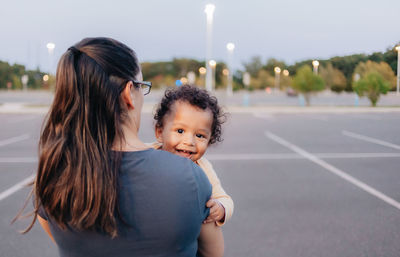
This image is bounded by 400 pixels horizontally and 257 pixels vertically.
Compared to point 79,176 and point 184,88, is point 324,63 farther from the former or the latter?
point 79,176

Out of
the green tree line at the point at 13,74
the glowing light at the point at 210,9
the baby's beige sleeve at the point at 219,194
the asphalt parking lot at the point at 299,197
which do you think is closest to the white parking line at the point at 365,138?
the asphalt parking lot at the point at 299,197

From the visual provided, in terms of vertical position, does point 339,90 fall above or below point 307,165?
above

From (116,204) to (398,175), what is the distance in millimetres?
5541

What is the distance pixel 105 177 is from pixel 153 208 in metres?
0.17

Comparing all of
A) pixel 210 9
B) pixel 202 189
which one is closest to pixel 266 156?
pixel 202 189

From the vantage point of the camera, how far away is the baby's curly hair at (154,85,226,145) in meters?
2.23

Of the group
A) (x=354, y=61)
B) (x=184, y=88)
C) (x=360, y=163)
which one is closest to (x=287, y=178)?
(x=360, y=163)

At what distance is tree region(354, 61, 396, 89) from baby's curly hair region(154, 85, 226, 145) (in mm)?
1185

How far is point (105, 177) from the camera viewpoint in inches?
47.1

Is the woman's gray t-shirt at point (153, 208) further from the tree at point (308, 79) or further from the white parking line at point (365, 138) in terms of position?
the white parking line at point (365, 138)

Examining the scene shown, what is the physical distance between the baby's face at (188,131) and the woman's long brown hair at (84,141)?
897 mm

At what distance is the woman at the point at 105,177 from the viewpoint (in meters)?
1.21

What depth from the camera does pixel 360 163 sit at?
7.12 m

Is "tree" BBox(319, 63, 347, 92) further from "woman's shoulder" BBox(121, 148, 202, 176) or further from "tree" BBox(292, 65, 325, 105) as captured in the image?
"woman's shoulder" BBox(121, 148, 202, 176)
